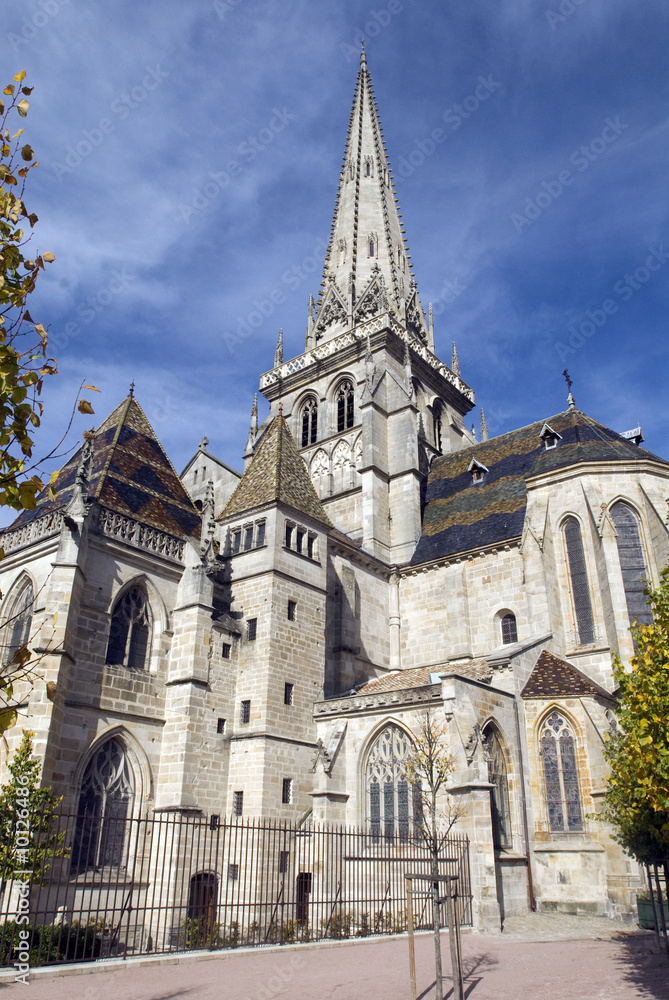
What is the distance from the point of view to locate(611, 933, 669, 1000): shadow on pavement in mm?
8602

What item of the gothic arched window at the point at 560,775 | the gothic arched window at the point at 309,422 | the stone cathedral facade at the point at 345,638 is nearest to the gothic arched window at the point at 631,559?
the stone cathedral facade at the point at 345,638

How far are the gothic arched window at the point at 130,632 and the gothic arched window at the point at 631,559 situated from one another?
1333 centimetres

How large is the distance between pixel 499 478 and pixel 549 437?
2.35m

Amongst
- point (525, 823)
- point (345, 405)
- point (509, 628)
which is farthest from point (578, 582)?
point (345, 405)

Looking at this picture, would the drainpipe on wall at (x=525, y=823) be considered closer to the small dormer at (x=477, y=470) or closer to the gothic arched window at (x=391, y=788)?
the gothic arched window at (x=391, y=788)

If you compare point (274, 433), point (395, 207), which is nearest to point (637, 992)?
point (274, 433)

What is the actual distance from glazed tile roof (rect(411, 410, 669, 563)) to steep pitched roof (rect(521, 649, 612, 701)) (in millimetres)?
4843

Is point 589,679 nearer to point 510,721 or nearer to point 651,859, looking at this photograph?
point 510,721

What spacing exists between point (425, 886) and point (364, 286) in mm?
30530

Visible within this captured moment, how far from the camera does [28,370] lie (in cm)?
439

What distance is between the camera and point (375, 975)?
376 inches

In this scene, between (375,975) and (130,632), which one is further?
(130,632)

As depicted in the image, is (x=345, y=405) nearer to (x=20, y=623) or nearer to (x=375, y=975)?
(x=20, y=623)

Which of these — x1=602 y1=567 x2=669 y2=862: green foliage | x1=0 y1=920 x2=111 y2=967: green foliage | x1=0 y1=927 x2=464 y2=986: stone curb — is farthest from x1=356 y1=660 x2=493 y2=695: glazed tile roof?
x1=0 y1=920 x2=111 y2=967: green foliage
